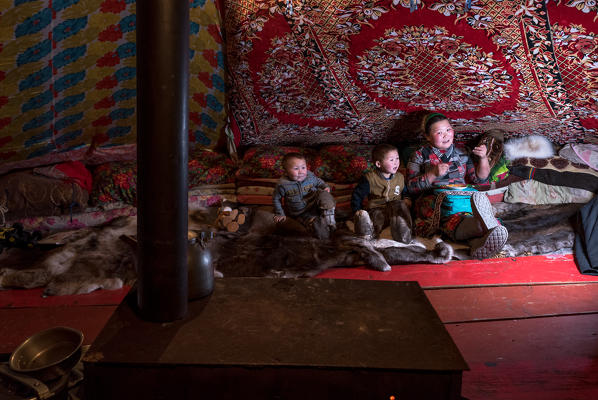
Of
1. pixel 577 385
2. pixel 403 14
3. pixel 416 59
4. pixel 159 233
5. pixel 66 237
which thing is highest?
pixel 403 14

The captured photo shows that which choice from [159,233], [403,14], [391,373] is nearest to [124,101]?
[403,14]

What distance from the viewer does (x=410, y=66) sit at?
2520 millimetres

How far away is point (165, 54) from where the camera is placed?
106cm

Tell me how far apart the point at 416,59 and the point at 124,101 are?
6.23 feet

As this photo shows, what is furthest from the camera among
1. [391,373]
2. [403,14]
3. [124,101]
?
[124,101]

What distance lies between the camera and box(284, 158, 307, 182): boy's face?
279 centimetres

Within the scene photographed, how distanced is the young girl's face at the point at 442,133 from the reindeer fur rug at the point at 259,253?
633mm

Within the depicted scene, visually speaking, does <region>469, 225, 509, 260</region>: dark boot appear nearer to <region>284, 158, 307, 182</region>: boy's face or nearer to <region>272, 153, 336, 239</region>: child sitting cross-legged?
<region>272, 153, 336, 239</region>: child sitting cross-legged

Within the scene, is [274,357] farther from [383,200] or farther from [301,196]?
[383,200]

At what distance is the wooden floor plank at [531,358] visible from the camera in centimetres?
139

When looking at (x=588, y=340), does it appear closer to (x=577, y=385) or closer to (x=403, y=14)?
(x=577, y=385)

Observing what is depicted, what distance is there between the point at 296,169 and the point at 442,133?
97cm

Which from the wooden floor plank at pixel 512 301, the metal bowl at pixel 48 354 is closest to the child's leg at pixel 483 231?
the wooden floor plank at pixel 512 301

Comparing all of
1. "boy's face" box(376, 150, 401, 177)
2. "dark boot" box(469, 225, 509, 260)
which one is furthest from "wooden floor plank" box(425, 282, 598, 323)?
"boy's face" box(376, 150, 401, 177)
